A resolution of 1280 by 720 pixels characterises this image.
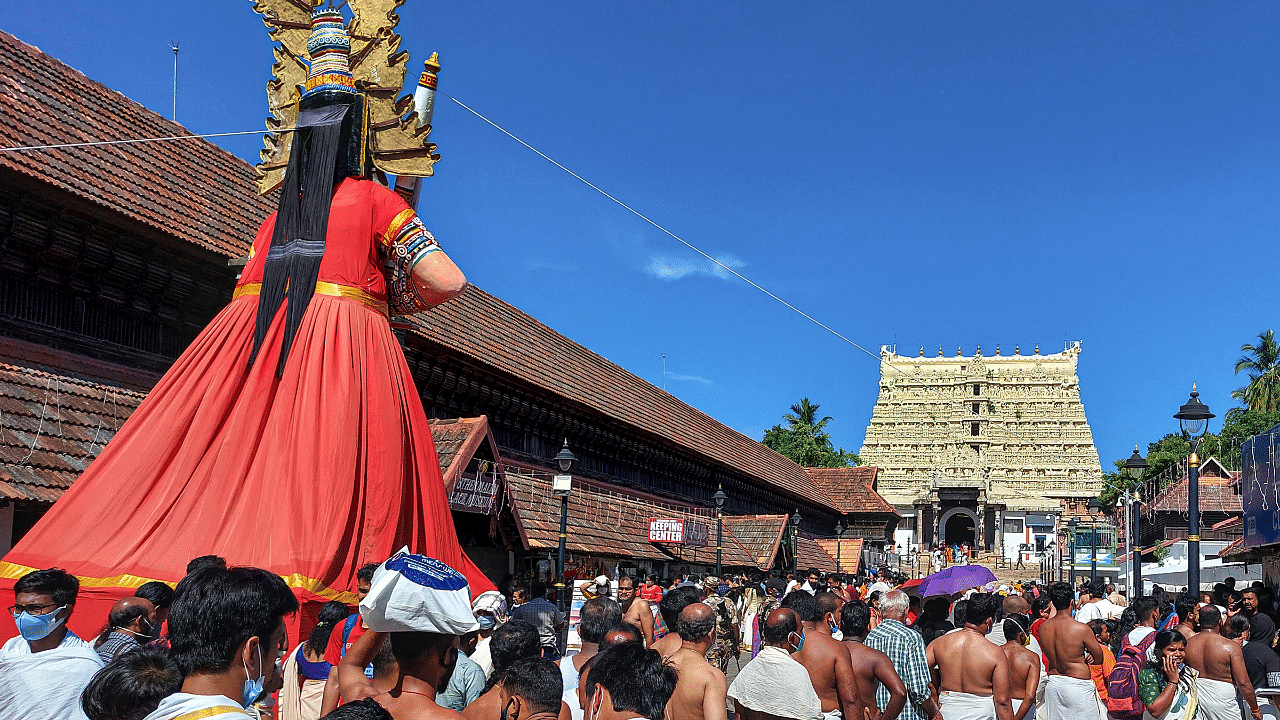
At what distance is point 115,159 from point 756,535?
19.2m

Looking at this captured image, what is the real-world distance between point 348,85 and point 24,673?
545 centimetres

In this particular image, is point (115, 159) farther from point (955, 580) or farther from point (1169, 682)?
point (1169, 682)

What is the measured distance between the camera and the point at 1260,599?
12.1 m

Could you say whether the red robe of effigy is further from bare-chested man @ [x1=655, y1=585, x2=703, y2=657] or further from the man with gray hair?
the man with gray hair

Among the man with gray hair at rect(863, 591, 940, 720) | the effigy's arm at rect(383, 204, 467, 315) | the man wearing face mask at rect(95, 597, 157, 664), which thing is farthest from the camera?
the effigy's arm at rect(383, 204, 467, 315)

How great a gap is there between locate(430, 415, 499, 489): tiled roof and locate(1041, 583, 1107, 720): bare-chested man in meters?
5.73

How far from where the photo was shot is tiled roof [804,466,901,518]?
166ft

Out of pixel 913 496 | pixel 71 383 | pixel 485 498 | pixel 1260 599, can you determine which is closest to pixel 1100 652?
pixel 1260 599

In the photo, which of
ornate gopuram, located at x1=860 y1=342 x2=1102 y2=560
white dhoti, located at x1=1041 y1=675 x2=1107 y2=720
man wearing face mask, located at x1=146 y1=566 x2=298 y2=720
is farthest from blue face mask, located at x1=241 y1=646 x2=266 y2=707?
ornate gopuram, located at x1=860 y1=342 x2=1102 y2=560

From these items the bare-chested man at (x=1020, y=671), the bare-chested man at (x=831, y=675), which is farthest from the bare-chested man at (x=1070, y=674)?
the bare-chested man at (x=831, y=675)

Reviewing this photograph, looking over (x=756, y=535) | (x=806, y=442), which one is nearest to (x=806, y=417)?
(x=806, y=442)

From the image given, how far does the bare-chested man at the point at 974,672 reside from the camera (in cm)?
712

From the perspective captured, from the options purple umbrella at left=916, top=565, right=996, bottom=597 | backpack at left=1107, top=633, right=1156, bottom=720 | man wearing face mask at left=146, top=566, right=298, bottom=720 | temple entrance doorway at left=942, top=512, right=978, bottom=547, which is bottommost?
backpack at left=1107, top=633, right=1156, bottom=720

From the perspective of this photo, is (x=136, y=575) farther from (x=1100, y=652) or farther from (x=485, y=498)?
(x=1100, y=652)
